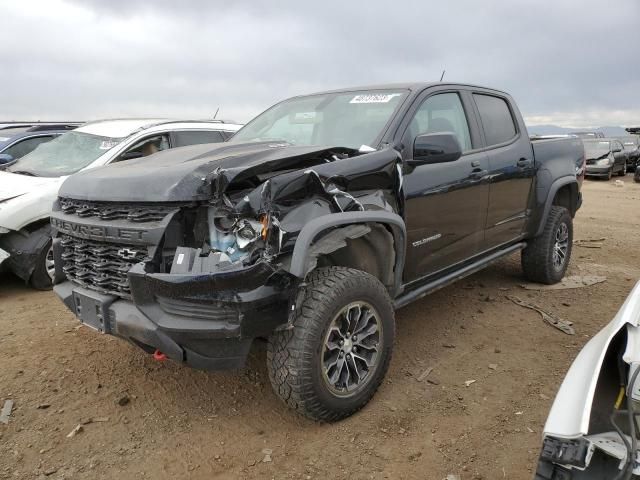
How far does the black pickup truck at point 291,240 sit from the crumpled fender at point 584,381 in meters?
1.17

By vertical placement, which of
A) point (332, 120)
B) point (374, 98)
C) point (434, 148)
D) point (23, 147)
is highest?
point (374, 98)

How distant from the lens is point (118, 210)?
2807 mm

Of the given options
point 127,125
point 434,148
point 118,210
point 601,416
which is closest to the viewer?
point 601,416

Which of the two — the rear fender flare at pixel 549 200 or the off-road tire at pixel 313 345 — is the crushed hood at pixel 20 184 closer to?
the off-road tire at pixel 313 345

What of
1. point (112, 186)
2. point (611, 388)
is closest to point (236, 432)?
point (112, 186)

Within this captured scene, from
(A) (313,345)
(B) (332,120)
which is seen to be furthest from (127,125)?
(A) (313,345)

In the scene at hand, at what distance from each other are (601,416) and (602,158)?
20983mm

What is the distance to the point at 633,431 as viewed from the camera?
5.61 feet

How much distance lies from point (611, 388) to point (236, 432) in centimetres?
193

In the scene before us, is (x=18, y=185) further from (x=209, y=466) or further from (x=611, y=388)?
(x=611, y=388)

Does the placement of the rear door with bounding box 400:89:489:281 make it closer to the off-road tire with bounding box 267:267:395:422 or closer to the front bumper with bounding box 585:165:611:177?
the off-road tire with bounding box 267:267:395:422

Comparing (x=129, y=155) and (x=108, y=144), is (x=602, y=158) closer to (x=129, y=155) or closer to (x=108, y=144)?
(x=129, y=155)

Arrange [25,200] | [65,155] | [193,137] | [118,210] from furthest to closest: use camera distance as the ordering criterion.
A: [193,137] < [65,155] < [25,200] < [118,210]

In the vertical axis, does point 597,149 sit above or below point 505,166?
below
